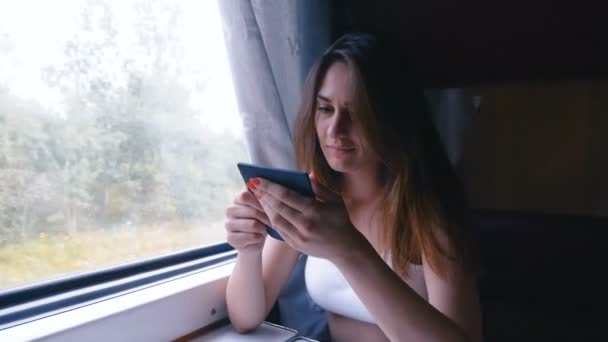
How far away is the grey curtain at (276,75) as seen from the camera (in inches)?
36.0

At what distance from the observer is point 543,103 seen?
100 cm

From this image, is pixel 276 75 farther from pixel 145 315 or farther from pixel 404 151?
pixel 145 315

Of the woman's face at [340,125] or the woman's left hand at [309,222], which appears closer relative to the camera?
the woman's left hand at [309,222]

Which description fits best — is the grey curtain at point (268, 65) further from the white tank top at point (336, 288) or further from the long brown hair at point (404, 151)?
the white tank top at point (336, 288)

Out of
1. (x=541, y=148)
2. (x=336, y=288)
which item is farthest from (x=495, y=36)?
(x=336, y=288)

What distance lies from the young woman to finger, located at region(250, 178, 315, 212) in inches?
0.6

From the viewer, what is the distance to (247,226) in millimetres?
763

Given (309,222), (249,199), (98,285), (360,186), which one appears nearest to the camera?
(309,222)

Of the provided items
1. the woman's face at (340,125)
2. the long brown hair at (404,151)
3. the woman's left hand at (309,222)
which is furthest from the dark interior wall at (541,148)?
the woman's left hand at (309,222)

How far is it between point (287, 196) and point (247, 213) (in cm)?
20

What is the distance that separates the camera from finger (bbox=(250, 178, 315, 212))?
571 millimetres

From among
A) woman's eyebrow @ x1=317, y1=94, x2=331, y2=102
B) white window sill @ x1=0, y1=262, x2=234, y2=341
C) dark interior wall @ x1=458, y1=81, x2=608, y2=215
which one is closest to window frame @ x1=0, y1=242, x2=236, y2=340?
white window sill @ x1=0, y1=262, x2=234, y2=341

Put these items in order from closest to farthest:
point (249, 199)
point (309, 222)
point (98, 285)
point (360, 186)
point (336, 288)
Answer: point (309, 222) < point (249, 199) < point (98, 285) < point (336, 288) < point (360, 186)

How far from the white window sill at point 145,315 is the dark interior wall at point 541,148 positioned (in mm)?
806
